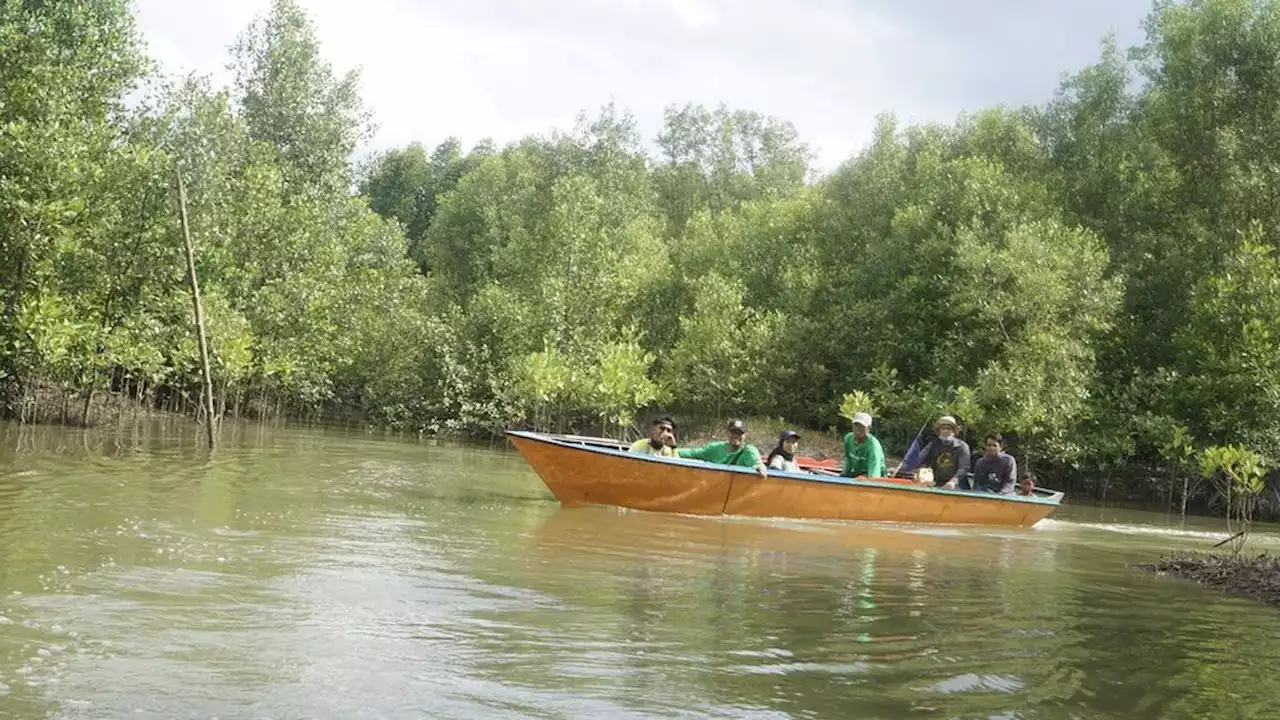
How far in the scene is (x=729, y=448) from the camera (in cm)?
1540

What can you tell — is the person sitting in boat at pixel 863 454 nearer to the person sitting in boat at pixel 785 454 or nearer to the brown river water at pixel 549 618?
the person sitting in boat at pixel 785 454

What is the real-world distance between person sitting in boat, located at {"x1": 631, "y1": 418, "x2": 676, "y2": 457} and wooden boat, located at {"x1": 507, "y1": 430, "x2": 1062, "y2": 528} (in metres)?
0.66

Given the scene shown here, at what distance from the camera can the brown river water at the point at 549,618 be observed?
514 centimetres

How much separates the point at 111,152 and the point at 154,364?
213 inches

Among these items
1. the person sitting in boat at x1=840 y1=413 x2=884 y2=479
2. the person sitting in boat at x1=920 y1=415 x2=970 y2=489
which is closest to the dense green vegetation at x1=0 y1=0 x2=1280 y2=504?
the person sitting in boat at x1=920 y1=415 x2=970 y2=489

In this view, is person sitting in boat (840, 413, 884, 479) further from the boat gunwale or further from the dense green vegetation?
the dense green vegetation

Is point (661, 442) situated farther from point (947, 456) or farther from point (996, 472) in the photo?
point (996, 472)

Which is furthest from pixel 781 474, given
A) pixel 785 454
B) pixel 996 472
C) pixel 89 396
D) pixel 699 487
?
pixel 89 396

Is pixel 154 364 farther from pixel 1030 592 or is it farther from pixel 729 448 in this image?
pixel 1030 592

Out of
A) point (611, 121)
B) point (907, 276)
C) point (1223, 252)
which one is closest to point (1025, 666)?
point (1223, 252)

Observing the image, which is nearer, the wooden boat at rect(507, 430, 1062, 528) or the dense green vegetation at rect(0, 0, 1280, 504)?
the wooden boat at rect(507, 430, 1062, 528)

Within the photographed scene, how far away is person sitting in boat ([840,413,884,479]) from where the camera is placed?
15.8m

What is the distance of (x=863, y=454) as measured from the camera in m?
16.2

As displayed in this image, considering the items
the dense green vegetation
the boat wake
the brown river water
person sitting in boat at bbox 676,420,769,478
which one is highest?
the dense green vegetation
